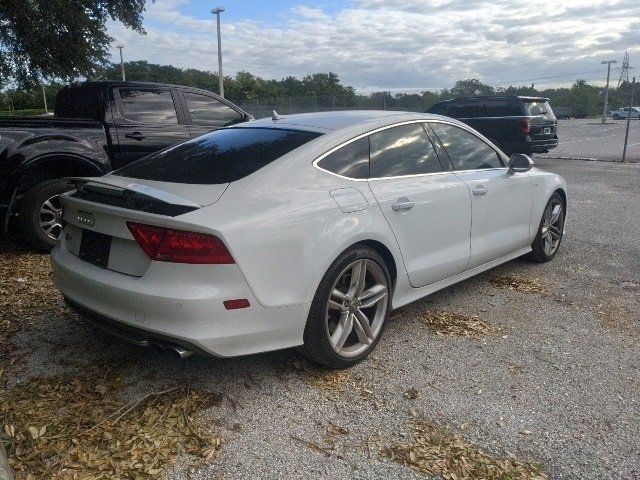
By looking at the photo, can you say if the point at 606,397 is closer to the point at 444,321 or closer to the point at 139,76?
the point at 444,321

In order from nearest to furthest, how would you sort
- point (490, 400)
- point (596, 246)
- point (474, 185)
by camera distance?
1. point (490, 400)
2. point (474, 185)
3. point (596, 246)

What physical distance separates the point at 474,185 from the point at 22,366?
3316mm

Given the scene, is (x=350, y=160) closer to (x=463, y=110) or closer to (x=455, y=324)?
(x=455, y=324)

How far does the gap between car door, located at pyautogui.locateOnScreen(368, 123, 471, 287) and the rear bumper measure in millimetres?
992

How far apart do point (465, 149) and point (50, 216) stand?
4.04m

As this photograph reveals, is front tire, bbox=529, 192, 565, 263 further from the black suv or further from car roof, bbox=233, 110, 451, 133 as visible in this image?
the black suv

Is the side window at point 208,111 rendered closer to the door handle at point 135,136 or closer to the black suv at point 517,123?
the door handle at point 135,136

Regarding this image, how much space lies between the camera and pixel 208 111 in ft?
23.9

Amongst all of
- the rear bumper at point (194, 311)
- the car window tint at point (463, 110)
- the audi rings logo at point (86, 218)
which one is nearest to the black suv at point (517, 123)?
the car window tint at point (463, 110)

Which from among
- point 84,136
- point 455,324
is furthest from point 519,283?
point 84,136

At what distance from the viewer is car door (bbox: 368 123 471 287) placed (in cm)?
371

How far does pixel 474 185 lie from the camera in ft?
14.5

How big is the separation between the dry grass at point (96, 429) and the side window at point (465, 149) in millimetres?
2602

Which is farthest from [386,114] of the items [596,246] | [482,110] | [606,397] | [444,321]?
[482,110]
